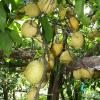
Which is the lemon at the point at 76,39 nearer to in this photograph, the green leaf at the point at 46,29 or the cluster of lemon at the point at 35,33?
the cluster of lemon at the point at 35,33

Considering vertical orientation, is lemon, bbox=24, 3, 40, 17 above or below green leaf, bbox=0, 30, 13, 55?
above

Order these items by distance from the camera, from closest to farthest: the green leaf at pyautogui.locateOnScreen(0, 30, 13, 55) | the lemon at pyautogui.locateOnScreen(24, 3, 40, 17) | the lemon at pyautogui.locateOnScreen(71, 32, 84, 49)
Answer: the green leaf at pyautogui.locateOnScreen(0, 30, 13, 55) → the lemon at pyautogui.locateOnScreen(24, 3, 40, 17) → the lemon at pyautogui.locateOnScreen(71, 32, 84, 49)

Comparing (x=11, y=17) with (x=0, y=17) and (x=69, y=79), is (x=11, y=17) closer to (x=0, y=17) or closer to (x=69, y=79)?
(x=0, y=17)

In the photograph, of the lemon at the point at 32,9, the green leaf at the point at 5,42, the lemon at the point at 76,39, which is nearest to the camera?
the green leaf at the point at 5,42

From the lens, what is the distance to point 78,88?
238cm

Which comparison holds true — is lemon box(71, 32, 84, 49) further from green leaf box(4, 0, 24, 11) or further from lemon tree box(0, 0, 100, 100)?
green leaf box(4, 0, 24, 11)

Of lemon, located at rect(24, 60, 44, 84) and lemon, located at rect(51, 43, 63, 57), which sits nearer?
lemon, located at rect(24, 60, 44, 84)

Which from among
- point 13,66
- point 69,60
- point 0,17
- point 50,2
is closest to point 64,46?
point 69,60

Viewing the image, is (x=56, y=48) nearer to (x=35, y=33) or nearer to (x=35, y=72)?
(x=35, y=33)

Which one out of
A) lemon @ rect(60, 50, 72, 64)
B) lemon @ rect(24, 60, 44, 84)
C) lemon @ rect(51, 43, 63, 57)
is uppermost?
lemon @ rect(51, 43, 63, 57)

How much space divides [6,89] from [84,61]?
1528 millimetres

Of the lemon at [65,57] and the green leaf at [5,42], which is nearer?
the green leaf at [5,42]

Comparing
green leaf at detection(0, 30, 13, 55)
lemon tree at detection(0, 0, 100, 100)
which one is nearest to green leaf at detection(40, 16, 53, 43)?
lemon tree at detection(0, 0, 100, 100)

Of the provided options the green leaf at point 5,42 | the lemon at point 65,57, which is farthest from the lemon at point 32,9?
the lemon at point 65,57
